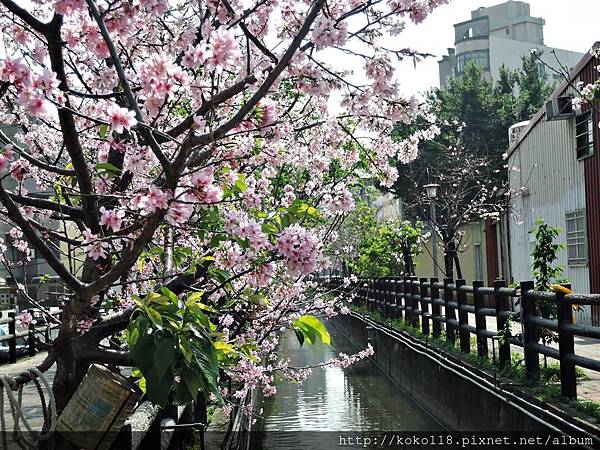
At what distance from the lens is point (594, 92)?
336 inches

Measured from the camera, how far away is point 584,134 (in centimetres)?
1667

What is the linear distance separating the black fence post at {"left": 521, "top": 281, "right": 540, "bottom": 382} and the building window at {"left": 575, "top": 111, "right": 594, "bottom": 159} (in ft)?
25.7

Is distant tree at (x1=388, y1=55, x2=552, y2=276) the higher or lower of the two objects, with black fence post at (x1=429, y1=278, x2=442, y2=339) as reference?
higher

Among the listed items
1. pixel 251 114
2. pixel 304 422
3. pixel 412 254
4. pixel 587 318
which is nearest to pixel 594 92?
pixel 251 114

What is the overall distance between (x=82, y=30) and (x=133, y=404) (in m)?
2.15

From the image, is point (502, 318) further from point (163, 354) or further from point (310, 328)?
point (163, 354)

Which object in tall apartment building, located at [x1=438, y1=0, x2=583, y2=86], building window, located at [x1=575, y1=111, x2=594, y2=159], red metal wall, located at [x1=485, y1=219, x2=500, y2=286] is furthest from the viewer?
tall apartment building, located at [x1=438, y1=0, x2=583, y2=86]

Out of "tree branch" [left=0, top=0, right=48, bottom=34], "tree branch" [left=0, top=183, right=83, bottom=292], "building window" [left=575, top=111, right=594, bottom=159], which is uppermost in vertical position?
"building window" [left=575, top=111, right=594, bottom=159]

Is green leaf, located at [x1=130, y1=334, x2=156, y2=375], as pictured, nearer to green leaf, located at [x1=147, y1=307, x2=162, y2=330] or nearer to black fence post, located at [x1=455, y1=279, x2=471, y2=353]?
green leaf, located at [x1=147, y1=307, x2=162, y2=330]

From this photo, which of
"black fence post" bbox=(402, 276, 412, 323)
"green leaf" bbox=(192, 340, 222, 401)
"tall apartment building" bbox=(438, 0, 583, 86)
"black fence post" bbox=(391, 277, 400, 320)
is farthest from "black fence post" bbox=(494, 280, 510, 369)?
"tall apartment building" bbox=(438, 0, 583, 86)

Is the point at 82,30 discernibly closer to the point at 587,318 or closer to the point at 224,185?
the point at 224,185

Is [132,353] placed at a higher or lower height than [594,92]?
lower

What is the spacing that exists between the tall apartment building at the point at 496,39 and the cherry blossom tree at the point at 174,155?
200 ft

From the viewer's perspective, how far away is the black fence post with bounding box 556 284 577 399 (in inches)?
309
